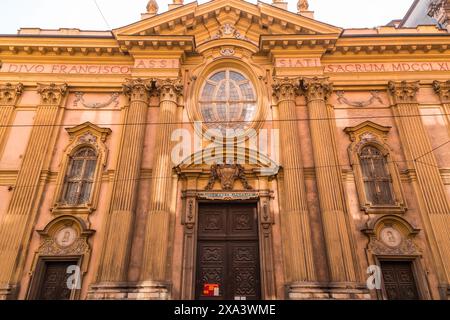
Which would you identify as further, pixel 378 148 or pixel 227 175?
pixel 378 148

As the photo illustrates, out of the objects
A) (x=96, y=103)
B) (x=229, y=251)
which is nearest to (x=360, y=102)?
(x=229, y=251)

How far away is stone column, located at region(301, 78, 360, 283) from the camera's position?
10.2 metres

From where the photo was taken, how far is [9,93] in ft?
44.3

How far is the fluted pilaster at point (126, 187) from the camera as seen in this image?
33.8 ft

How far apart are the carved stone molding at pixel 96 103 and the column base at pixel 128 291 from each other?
22.9ft

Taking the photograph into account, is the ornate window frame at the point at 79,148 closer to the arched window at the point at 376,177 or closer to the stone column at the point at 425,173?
the arched window at the point at 376,177

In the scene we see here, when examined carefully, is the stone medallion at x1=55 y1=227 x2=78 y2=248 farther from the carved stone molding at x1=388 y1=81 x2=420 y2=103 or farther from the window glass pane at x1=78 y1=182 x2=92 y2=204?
the carved stone molding at x1=388 y1=81 x2=420 y2=103

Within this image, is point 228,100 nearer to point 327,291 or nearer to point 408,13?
point 327,291

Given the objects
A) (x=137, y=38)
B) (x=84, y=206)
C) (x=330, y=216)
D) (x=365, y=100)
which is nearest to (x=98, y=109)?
(x=137, y=38)

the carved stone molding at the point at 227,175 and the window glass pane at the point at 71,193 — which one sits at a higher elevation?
the carved stone molding at the point at 227,175

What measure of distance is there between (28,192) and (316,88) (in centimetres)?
1126

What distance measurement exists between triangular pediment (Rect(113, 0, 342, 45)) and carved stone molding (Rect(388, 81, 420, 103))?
3.18 m

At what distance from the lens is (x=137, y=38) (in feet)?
44.0

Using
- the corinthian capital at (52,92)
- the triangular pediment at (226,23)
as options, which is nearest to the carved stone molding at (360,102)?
the triangular pediment at (226,23)
